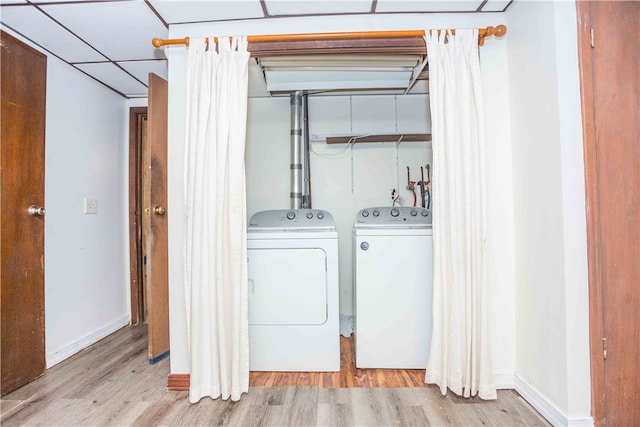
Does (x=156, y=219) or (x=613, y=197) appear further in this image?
(x=156, y=219)

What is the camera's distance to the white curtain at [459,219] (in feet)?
5.64

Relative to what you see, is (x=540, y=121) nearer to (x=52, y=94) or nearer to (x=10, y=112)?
(x=10, y=112)

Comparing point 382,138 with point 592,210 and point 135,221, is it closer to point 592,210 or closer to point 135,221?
point 592,210

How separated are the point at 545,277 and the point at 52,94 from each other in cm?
335

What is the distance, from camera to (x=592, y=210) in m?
1.43

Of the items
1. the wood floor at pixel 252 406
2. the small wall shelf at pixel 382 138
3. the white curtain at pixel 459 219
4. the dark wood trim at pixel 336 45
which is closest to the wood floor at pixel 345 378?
the wood floor at pixel 252 406

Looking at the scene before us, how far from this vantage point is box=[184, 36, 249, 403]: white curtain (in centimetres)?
175

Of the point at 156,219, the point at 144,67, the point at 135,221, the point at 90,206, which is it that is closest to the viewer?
the point at 156,219

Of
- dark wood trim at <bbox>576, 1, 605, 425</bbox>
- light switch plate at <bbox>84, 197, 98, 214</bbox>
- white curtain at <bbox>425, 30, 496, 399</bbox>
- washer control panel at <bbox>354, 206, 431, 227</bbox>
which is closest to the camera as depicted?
dark wood trim at <bbox>576, 1, 605, 425</bbox>

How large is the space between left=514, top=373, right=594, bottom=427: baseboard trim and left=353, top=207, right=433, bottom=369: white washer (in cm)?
52

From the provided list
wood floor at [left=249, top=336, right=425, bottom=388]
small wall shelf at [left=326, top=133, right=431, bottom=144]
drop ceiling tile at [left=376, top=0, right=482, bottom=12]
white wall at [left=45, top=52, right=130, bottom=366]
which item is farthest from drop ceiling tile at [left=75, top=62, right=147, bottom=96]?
wood floor at [left=249, top=336, right=425, bottom=388]

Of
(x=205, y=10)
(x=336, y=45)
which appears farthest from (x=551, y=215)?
(x=205, y=10)

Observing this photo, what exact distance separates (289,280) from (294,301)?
14 centimetres

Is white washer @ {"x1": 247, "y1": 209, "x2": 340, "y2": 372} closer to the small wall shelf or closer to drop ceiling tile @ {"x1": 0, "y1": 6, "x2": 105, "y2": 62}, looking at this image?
the small wall shelf
